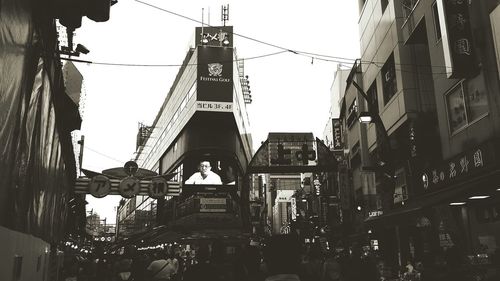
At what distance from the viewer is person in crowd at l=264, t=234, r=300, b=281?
3955mm

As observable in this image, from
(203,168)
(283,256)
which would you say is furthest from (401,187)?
(203,168)

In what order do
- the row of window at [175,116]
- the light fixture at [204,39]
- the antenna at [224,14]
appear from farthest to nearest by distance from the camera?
the antenna at [224,14] < the light fixture at [204,39] < the row of window at [175,116]

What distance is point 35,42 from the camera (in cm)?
546

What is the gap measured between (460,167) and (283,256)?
38.9ft

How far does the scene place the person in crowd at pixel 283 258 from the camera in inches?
156

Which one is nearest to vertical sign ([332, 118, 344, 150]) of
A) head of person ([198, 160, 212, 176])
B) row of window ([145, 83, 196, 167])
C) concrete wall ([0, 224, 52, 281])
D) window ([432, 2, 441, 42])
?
head of person ([198, 160, 212, 176])

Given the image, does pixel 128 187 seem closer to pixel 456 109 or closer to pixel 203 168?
pixel 456 109

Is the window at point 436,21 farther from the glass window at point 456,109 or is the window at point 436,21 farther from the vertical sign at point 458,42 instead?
the vertical sign at point 458,42

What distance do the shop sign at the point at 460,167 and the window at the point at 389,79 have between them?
22.0 feet

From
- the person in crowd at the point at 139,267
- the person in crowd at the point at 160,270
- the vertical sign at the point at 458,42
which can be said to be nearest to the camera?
the person in crowd at the point at 160,270

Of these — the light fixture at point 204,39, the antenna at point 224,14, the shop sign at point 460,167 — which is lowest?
the shop sign at point 460,167

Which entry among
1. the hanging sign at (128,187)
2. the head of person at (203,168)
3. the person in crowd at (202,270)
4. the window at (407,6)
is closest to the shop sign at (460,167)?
the window at (407,6)

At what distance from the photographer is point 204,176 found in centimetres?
4919

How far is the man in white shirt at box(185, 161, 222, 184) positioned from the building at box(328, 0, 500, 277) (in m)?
25.2
